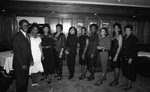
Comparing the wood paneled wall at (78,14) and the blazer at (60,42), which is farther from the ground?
the wood paneled wall at (78,14)

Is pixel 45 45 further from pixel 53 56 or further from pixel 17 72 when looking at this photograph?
pixel 17 72

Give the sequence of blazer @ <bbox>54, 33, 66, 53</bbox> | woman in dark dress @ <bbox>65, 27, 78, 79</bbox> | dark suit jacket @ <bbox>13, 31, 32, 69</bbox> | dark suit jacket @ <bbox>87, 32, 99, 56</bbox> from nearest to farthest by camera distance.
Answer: dark suit jacket @ <bbox>13, 31, 32, 69</bbox> < dark suit jacket @ <bbox>87, 32, 99, 56</bbox> < blazer @ <bbox>54, 33, 66, 53</bbox> < woman in dark dress @ <bbox>65, 27, 78, 79</bbox>

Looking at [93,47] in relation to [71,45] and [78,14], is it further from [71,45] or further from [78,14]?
[78,14]

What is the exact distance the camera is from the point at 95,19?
5.69 metres

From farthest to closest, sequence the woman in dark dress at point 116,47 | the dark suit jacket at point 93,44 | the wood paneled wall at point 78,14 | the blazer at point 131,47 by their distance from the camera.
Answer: the wood paneled wall at point 78,14, the dark suit jacket at point 93,44, the woman in dark dress at point 116,47, the blazer at point 131,47

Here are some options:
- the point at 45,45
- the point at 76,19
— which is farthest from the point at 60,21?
the point at 45,45

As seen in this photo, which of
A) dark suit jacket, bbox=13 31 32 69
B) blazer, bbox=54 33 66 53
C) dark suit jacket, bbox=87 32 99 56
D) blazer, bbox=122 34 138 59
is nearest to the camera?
dark suit jacket, bbox=13 31 32 69

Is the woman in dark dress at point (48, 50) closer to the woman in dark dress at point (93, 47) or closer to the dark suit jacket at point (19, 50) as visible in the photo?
the dark suit jacket at point (19, 50)

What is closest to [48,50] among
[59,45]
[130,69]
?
[59,45]

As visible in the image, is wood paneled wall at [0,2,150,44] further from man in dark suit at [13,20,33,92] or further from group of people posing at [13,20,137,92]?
man in dark suit at [13,20,33,92]

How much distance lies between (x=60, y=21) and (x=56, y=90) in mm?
3381

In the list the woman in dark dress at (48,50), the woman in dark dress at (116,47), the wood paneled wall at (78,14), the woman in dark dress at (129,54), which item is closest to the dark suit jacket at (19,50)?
the woman in dark dress at (48,50)

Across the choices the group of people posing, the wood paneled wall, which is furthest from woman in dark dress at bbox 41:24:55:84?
the wood paneled wall

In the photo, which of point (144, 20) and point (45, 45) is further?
point (144, 20)
